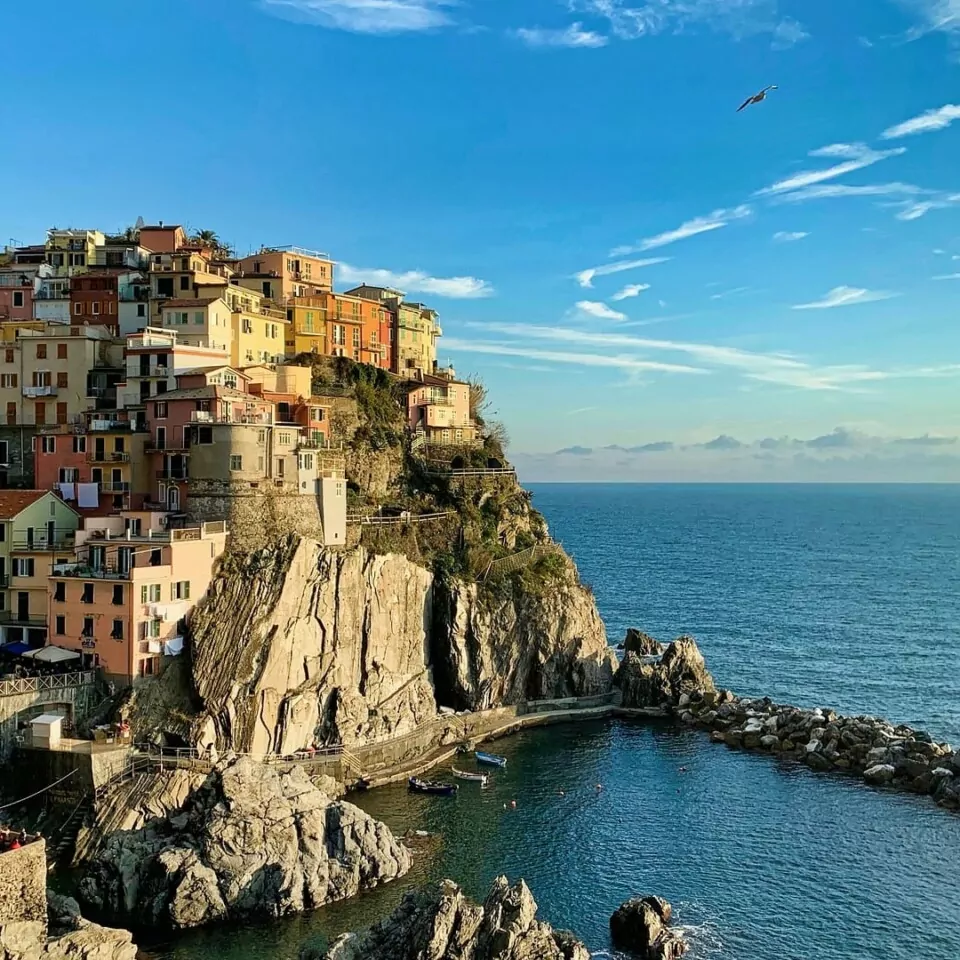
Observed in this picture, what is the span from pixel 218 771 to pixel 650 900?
769 inches

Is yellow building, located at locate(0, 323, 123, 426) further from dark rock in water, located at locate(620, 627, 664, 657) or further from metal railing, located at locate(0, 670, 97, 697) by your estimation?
dark rock in water, located at locate(620, 627, 664, 657)

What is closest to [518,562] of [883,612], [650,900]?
[650,900]

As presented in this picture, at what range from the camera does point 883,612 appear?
382 feet

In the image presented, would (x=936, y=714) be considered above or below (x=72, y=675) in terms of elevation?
below

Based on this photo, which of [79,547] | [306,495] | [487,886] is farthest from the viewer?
[306,495]

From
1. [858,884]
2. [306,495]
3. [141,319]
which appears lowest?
[858,884]

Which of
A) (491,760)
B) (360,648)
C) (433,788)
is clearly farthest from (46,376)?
(491,760)

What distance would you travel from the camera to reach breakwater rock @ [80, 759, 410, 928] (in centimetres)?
4016

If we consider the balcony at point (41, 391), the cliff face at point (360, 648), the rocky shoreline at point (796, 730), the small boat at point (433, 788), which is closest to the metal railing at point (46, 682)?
the cliff face at point (360, 648)

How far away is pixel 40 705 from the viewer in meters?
49.1

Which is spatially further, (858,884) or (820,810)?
(820,810)

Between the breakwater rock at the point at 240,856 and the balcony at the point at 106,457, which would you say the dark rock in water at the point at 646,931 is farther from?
the balcony at the point at 106,457

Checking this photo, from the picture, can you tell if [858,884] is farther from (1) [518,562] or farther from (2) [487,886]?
(1) [518,562]

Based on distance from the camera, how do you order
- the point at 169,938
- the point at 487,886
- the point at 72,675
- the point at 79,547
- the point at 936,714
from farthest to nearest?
the point at 936,714 < the point at 79,547 < the point at 72,675 < the point at 487,886 < the point at 169,938
